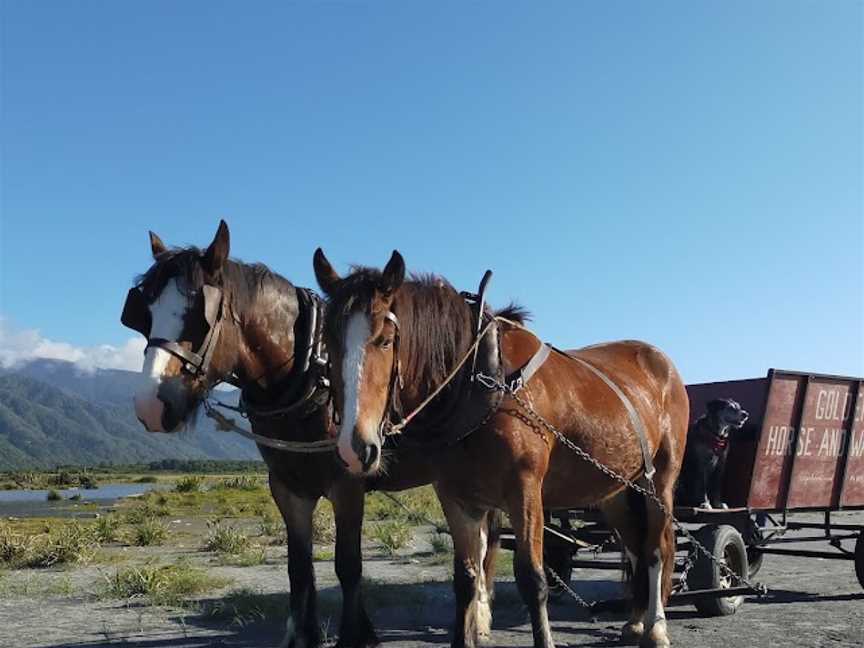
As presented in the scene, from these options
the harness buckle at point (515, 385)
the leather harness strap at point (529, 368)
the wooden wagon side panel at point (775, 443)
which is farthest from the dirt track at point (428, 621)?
the harness buckle at point (515, 385)

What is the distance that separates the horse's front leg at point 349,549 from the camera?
484cm

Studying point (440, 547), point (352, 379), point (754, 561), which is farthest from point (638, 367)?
point (440, 547)

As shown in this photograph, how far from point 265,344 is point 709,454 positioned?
14.2 ft

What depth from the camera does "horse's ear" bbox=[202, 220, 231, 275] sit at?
4527mm

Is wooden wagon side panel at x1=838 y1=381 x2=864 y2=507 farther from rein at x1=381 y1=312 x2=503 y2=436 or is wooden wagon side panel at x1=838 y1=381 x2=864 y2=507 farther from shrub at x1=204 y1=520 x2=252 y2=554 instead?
shrub at x1=204 y1=520 x2=252 y2=554

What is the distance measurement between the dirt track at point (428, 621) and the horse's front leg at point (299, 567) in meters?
0.90

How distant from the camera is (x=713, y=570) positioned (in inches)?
258

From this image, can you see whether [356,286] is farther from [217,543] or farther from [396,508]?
[396,508]

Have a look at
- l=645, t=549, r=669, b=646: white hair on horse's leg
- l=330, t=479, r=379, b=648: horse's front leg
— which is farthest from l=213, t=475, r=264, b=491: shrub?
l=645, t=549, r=669, b=646: white hair on horse's leg

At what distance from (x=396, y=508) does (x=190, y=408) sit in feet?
56.1

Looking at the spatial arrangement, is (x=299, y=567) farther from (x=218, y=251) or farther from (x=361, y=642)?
(x=218, y=251)

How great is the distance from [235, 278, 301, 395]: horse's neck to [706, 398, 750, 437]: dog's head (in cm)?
404

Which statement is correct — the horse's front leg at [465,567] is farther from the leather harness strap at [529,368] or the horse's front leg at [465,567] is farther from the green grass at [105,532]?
the green grass at [105,532]

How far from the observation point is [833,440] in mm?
7871
